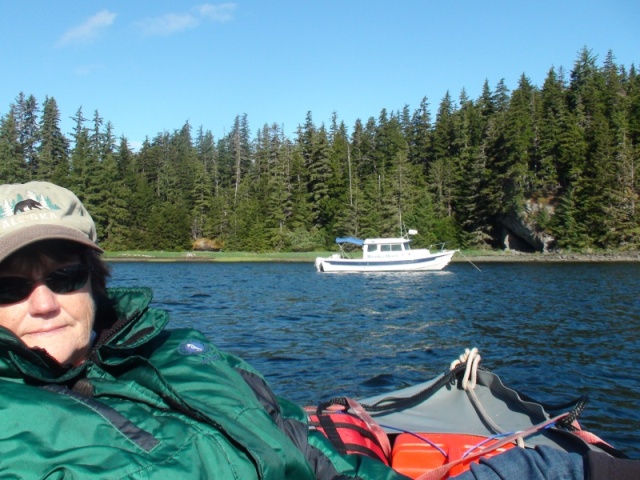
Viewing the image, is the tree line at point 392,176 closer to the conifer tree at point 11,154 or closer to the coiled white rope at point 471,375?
the conifer tree at point 11,154

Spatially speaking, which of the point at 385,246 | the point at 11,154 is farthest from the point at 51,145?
the point at 385,246

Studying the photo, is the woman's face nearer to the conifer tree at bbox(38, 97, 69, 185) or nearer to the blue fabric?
the blue fabric

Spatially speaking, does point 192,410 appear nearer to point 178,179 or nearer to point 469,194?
point 469,194

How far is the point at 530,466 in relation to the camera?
2395 millimetres

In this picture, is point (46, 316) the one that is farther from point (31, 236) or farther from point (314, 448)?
point (314, 448)

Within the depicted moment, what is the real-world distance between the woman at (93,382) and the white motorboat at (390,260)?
1446 inches

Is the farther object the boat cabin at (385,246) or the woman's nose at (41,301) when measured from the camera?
Result: the boat cabin at (385,246)

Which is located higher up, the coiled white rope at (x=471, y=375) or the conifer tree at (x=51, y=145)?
the conifer tree at (x=51, y=145)

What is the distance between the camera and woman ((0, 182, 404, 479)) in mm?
1741

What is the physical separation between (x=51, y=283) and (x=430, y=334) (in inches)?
523

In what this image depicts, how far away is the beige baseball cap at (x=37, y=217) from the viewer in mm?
1992

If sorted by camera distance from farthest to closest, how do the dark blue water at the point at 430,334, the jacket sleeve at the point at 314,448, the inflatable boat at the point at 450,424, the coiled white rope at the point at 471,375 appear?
the dark blue water at the point at 430,334 → the coiled white rope at the point at 471,375 → the inflatable boat at the point at 450,424 → the jacket sleeve at the point at 314,448

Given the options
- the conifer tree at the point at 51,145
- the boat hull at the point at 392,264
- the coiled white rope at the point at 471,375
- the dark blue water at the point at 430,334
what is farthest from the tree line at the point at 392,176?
the coiled white rope at the point at 471,375

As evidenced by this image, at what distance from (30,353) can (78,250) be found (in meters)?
0.49
